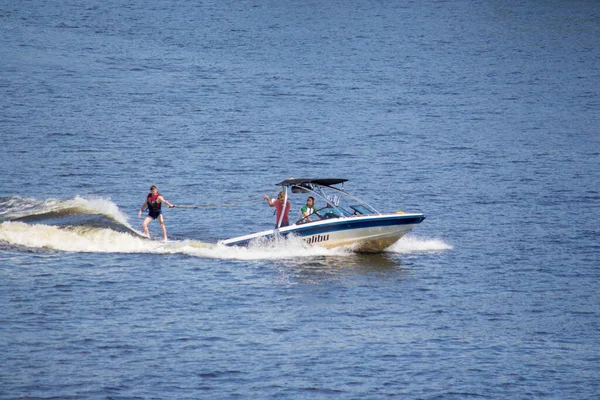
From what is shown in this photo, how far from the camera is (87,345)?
2669cm

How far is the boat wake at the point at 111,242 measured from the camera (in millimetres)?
35281

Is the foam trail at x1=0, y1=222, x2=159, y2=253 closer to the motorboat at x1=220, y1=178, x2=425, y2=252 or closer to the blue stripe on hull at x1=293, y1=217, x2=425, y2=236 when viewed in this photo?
the motorboat at x1=220, y1=178, x2=425, y2=252

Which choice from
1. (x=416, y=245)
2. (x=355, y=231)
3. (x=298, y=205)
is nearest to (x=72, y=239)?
(x=355, y=231)

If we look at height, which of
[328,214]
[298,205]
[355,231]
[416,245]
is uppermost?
[298,205]

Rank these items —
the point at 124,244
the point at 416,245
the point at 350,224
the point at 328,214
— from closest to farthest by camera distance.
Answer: the point at 350,224, the point at 328,214, the point at 124,244, the point at 416,245

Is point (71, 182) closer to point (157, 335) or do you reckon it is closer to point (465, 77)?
point (157, 335)

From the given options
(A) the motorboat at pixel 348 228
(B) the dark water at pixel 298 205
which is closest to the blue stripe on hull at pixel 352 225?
(A) the motorboat at pixel 348 228

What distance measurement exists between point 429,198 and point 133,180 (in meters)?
15.2

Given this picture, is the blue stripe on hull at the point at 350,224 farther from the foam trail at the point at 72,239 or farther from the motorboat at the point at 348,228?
the foam trail at the point at 72,239

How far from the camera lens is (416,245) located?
3806 cm

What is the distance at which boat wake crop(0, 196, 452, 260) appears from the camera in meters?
35.3

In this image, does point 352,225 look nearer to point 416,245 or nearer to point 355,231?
point 355,231

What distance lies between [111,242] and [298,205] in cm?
1297

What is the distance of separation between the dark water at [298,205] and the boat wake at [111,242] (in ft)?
0.36
